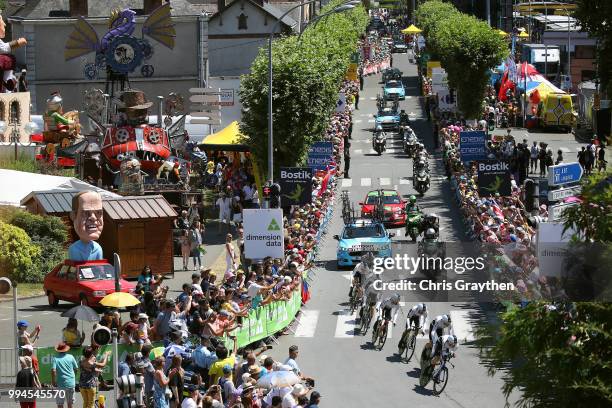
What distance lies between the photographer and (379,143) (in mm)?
68188

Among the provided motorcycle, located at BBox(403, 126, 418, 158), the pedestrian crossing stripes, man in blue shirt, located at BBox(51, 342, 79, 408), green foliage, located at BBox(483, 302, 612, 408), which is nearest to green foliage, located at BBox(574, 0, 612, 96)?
the pedestrian crossing stripes

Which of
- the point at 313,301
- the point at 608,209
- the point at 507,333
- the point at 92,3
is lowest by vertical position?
the point at 313,301

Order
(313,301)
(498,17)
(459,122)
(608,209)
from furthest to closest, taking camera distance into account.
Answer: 1. (498,17)
2. (459,122)
3. (313,301)
4. (608,209)

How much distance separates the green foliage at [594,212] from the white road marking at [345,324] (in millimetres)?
16457

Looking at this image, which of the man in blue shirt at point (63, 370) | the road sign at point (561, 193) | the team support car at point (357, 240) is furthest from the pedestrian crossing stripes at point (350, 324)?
the man in blue shirt at point (63, 370)

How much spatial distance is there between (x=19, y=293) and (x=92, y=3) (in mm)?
39132

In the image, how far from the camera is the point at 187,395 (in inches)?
925

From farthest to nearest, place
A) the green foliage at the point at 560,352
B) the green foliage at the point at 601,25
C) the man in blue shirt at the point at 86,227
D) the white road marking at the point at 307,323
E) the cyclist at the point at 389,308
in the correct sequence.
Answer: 1. the green foliage at the point at 601,25
2. the man in blue shirt at the point at 86,227
3. the white road marking at the point at 307,323
4. the cyclist at the point at 389,308
5. the green foliage at the point at 560,352

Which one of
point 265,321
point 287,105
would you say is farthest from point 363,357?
point 287,105

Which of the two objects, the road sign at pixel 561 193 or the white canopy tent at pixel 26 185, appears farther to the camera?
the white canopy tent at pixel 26 185

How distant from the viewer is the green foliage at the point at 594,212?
16453 millimetres

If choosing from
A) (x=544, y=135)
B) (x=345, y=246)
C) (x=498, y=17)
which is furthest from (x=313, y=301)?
(x=498, y=17)

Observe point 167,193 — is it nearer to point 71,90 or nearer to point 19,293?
point 19,293

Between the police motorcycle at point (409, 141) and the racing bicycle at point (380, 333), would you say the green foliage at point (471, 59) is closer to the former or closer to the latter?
the police motorcycle at point (409, 141)
